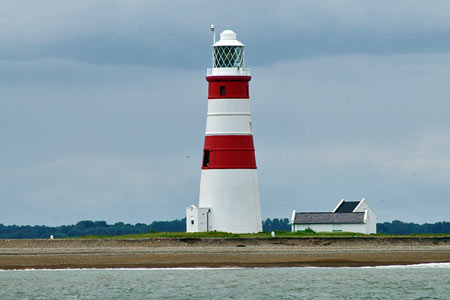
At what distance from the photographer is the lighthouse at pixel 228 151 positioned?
64.1 metres

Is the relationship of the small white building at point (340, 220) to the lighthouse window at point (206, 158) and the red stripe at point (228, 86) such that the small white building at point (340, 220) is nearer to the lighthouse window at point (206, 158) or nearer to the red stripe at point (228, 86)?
the lighthouse window at point (206, 158)

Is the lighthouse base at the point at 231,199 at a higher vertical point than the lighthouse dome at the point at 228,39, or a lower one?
lower

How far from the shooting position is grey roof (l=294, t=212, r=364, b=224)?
6962 centimetres

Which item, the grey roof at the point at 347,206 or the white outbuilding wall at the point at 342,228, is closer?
A: the white outbuilding wall at the point at 342,228

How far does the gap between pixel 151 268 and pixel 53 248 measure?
18.1 feet

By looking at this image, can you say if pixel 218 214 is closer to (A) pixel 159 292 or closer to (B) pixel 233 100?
(B) pixel 233 100

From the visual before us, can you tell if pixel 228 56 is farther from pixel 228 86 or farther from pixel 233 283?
pixel 233 283

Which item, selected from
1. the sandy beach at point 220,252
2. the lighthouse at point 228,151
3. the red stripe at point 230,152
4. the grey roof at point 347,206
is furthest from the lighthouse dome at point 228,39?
the grey roof at point 347,206

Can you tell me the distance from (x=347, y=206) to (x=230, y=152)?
1072cm

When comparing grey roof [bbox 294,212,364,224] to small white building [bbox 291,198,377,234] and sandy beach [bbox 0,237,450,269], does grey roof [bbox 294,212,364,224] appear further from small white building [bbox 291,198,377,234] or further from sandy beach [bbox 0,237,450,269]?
sandy beach [bbox 0,237,450,269]

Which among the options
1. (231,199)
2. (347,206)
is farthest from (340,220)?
(231,199)

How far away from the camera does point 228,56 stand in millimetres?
64500

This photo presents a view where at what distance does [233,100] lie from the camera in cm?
6425

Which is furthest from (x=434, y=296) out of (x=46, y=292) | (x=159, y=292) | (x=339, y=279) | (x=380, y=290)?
(x=46, y=292)
